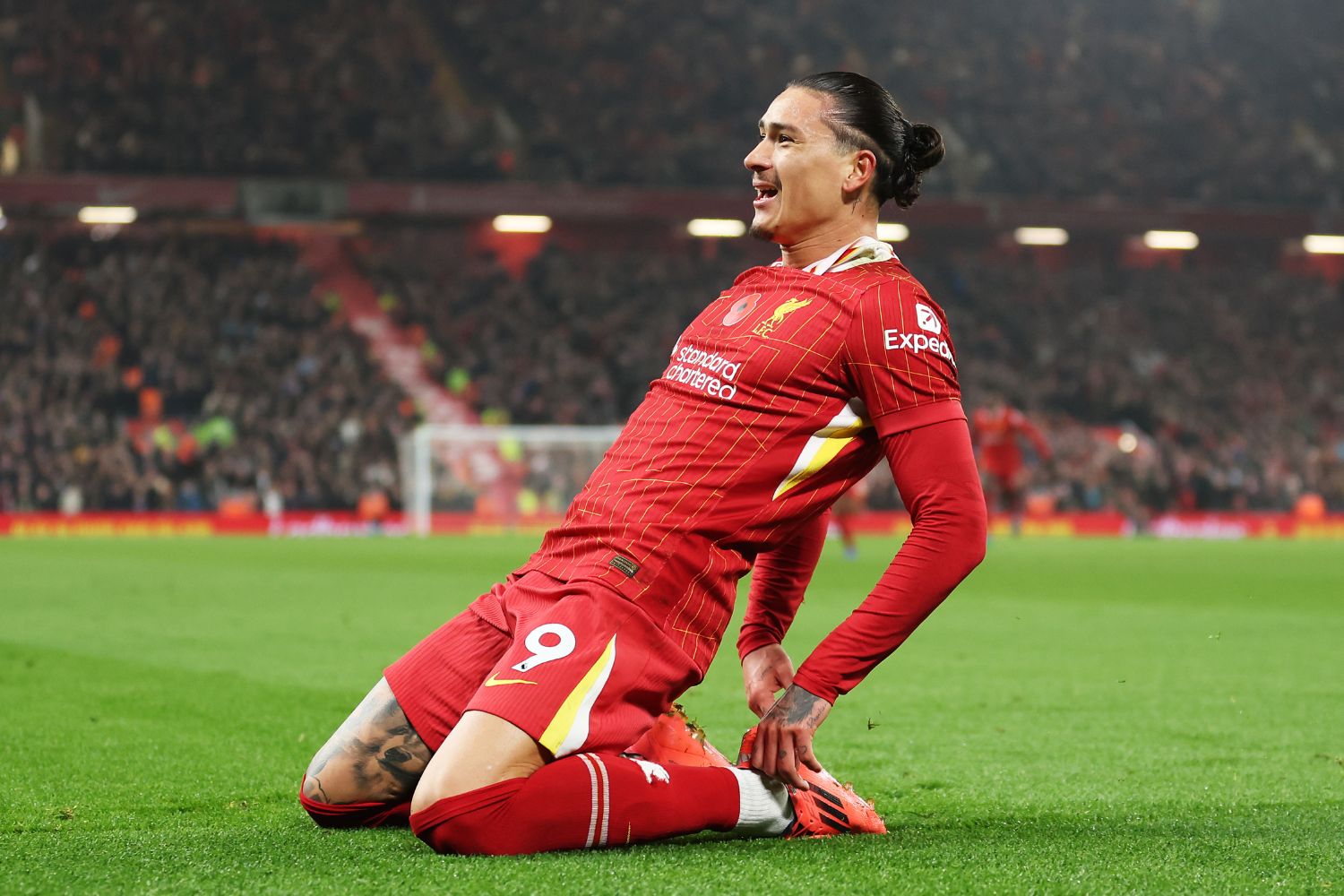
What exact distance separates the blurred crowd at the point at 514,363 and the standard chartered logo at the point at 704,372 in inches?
834

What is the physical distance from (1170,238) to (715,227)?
9.80 metres

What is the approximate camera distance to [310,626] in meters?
9.80

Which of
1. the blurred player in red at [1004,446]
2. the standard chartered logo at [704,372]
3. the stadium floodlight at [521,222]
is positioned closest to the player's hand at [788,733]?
the standard chartered logo at [704,372]

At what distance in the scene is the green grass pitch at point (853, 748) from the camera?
2990 millimetres

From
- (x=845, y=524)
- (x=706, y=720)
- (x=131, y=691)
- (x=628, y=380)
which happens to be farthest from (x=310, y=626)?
(x=628, y=380)

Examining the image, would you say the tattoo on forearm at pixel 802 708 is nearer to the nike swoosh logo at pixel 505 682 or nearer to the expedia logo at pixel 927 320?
the nike swoosh logo at pixel 505 682

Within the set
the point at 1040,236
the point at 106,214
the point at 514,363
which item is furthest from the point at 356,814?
the point at 1040,236

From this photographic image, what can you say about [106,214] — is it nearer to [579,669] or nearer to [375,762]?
[375,762]

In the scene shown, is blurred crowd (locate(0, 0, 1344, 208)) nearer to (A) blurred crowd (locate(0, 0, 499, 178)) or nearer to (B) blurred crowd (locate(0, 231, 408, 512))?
(A) blurred crowd (locate(0, 0, 499, 178))

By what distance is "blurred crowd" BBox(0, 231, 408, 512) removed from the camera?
969 inches

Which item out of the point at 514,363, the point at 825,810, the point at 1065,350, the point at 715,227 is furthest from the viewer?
the point at 1065,350

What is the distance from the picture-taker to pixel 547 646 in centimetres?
309

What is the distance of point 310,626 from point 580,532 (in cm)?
688

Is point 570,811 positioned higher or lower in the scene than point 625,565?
lower
